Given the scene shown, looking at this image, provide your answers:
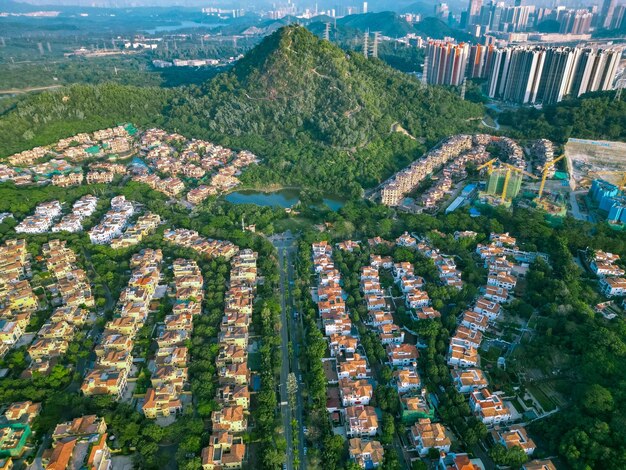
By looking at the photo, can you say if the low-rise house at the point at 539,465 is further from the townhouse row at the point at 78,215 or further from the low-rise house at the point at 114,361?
the townhouse row at the point at 78,215

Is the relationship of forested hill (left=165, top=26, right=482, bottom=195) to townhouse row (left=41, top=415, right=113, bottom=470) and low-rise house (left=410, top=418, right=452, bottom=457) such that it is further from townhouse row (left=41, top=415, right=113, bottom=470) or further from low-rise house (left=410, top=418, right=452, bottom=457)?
townhouse row (left=41, top=415, right=113, bottom=470)

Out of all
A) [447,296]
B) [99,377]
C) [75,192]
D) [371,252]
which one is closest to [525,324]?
[447,296]

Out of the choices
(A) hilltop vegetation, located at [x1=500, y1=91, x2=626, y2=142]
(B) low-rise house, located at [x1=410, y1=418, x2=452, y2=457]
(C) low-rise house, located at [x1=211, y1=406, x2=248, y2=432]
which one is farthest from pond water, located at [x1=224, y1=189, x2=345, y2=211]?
(A) hilltop vegetation, located at [x1=500, y1=91, x2=626, y2=142]

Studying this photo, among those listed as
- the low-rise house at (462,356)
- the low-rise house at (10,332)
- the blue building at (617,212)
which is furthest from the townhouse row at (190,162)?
the blue building at (617,212)

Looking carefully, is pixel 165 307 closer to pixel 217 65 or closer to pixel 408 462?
pixel 408 462

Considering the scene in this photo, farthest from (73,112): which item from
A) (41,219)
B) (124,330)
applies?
(124,330)
